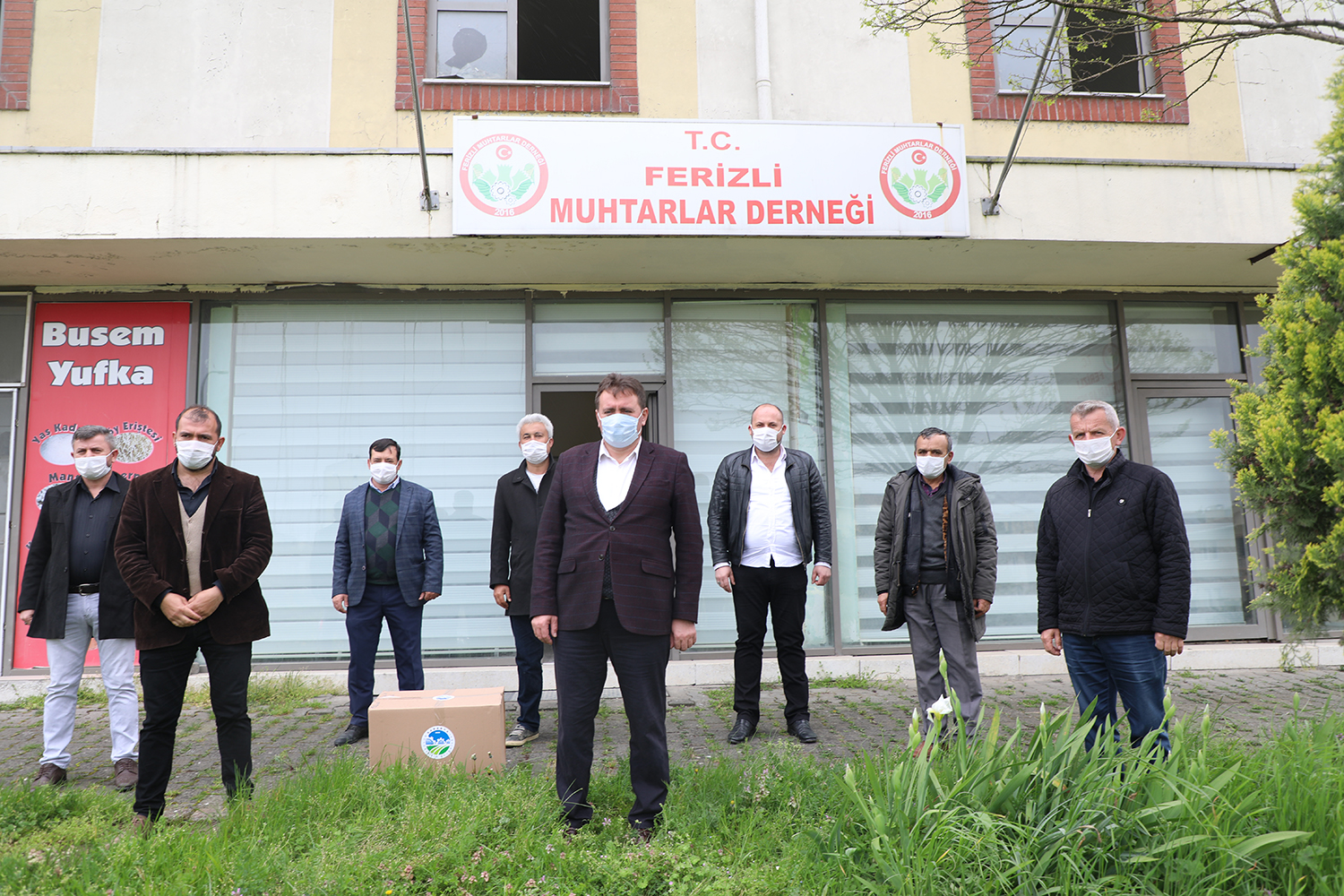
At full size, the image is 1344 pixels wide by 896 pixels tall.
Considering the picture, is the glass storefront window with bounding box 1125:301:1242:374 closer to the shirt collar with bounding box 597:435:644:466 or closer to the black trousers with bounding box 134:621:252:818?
the shirt collar with bounding box 597:435:644:466

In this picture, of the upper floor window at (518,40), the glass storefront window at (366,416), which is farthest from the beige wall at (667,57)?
the glass storefront window at (366,416)

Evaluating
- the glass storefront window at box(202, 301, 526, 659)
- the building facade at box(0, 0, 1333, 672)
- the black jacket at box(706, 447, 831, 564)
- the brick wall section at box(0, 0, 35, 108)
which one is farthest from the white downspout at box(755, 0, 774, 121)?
the brick wall section at box(0, 0, 35, 108)

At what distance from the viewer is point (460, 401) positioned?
25.9ft

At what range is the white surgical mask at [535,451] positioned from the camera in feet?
18.8

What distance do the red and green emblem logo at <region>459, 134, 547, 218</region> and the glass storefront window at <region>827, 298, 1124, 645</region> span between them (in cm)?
302

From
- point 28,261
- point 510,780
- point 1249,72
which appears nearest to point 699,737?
point 510,780

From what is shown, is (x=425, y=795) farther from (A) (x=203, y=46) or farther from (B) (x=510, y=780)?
(A) (x=203, y=46)

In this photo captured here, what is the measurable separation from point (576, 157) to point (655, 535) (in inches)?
160

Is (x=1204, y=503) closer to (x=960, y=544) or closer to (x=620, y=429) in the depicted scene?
(x=960, y=544)

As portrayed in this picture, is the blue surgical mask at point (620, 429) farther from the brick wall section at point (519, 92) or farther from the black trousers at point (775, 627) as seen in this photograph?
the brick wall section at point (519, 92)

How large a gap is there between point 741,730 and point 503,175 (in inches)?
→ 173

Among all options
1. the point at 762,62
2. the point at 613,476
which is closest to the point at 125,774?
the point at 613,476

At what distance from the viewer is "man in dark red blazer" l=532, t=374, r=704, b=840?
11.9 ft

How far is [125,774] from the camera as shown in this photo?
4.59 m
